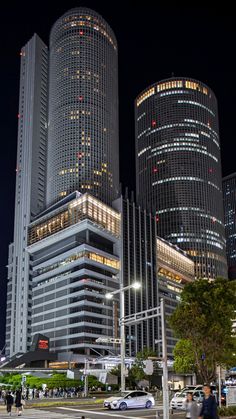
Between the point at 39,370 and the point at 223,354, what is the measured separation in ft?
209

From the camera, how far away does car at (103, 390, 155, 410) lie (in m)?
41.3

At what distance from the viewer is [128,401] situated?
42.1 m

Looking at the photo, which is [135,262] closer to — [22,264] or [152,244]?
[152,244]

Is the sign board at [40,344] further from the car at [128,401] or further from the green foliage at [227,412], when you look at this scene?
the green foliage at [227,412]

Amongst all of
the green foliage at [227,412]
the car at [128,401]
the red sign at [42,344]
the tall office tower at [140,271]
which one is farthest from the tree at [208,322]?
the tall office tower at [140,271]

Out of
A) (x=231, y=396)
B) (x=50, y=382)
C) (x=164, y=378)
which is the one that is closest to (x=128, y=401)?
(x=231, y=396)

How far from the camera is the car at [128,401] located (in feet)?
135

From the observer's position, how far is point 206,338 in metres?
39.9

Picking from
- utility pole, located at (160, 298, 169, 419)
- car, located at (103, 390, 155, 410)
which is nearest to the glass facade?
car, located at (103, 390, 155, 410)

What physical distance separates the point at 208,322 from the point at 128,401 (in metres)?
10.2

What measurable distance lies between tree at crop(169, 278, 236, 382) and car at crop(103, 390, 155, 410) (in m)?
6.15

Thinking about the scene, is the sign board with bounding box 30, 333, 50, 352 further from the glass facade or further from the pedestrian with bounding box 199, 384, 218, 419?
the pedestrian with bounding box 199, 384, 218, 419

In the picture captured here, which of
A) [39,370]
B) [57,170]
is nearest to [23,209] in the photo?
[57,170]

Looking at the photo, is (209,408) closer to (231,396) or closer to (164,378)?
(164,378)
